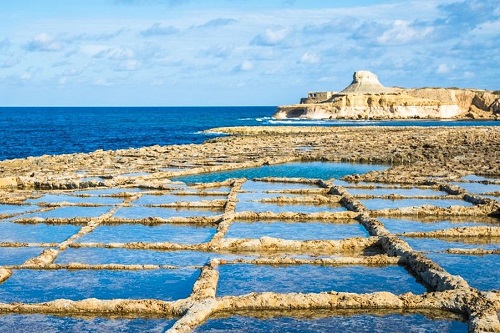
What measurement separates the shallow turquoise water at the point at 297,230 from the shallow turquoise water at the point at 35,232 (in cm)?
332

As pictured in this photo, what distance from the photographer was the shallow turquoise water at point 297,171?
Result: 21516mm

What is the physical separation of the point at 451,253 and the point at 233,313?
15.1ft

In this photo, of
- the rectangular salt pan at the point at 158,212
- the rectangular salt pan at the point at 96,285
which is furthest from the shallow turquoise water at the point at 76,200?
the rectangular salt pan at the point at 96,285

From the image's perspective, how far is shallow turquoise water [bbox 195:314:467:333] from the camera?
7.11 metres

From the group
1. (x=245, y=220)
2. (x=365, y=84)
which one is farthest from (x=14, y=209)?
(x=365, y=84)

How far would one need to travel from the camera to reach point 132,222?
13398 mm

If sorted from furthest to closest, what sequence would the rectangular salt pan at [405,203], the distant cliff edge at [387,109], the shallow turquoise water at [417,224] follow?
the distant cliff edge at [387,109] → the rectangular salt pan at [405,203] → the shallow turquoise water at [417,224]

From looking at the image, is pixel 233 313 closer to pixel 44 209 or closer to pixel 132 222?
pixel 132 222

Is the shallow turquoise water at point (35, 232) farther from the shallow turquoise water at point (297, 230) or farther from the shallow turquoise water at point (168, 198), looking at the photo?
the shallow turquoise water at point (297, 230)

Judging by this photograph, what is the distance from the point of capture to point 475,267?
963cm

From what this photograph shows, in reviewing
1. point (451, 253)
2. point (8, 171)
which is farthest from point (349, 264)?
point (8, 171)

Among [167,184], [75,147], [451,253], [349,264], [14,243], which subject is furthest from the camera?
[75,147]

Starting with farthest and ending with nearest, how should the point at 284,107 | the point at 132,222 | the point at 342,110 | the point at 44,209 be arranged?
1. the point at 284,107
2. the point at 342,110
3. the point at 44,209
4. the point at 132,222

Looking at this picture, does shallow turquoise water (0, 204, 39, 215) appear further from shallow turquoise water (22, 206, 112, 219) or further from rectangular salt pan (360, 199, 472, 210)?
rectangular salt pan (360, 199, 472, 210)
